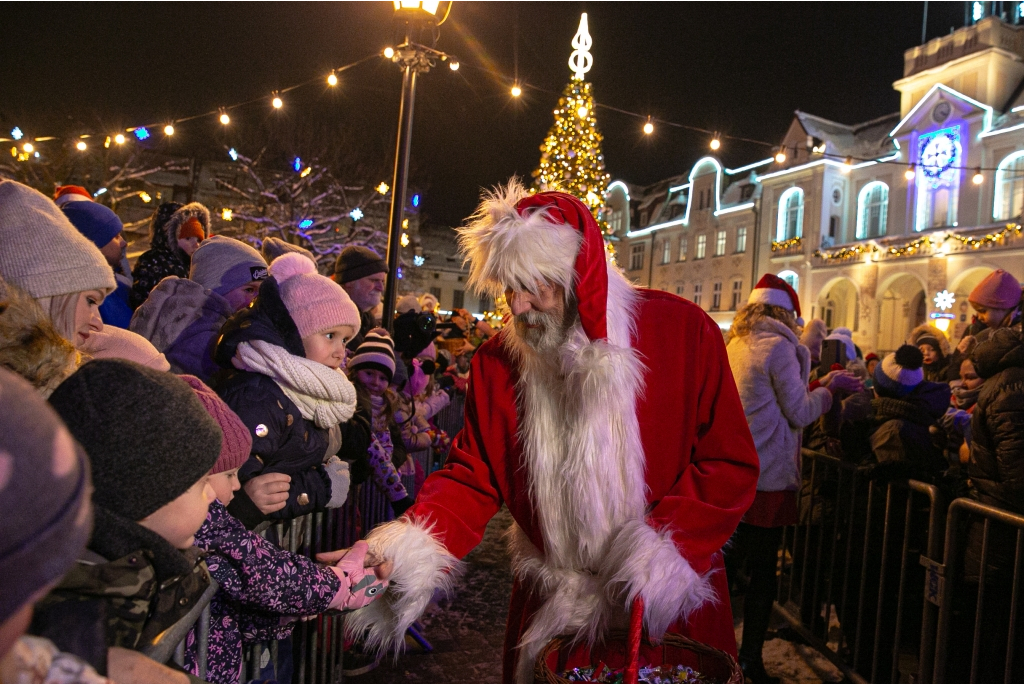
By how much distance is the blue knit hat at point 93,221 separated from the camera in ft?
12.1

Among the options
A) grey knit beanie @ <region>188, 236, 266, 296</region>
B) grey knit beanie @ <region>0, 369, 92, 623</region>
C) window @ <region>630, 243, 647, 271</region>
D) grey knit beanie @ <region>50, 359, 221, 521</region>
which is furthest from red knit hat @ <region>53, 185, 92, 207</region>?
window @ <region>630, 243, 647, 271</region>

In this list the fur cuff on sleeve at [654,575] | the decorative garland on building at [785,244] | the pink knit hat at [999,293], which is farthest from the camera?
the decorative garland on building at [785,244]

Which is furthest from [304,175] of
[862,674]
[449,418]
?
[862,674]

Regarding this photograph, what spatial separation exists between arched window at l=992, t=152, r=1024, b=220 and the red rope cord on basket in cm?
2593

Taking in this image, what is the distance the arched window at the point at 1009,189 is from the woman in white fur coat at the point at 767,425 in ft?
75.1

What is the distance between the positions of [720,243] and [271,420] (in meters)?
36.4

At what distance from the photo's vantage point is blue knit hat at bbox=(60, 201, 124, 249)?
145 inches

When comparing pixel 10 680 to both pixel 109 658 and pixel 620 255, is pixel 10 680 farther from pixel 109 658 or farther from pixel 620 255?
pixel 620 255

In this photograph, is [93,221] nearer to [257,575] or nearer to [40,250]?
[40,250]

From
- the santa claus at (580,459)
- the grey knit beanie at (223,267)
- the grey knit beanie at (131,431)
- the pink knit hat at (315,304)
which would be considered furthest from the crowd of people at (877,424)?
the grey knit beanie at (223,267)

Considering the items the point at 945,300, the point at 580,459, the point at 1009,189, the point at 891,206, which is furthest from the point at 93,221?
the point at 891,206

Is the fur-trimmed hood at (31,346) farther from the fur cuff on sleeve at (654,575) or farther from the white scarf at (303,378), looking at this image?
the fur cuff on sleeve at (654,575)

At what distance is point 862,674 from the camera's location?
12.9ft

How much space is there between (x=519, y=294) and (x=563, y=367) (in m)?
0.29
